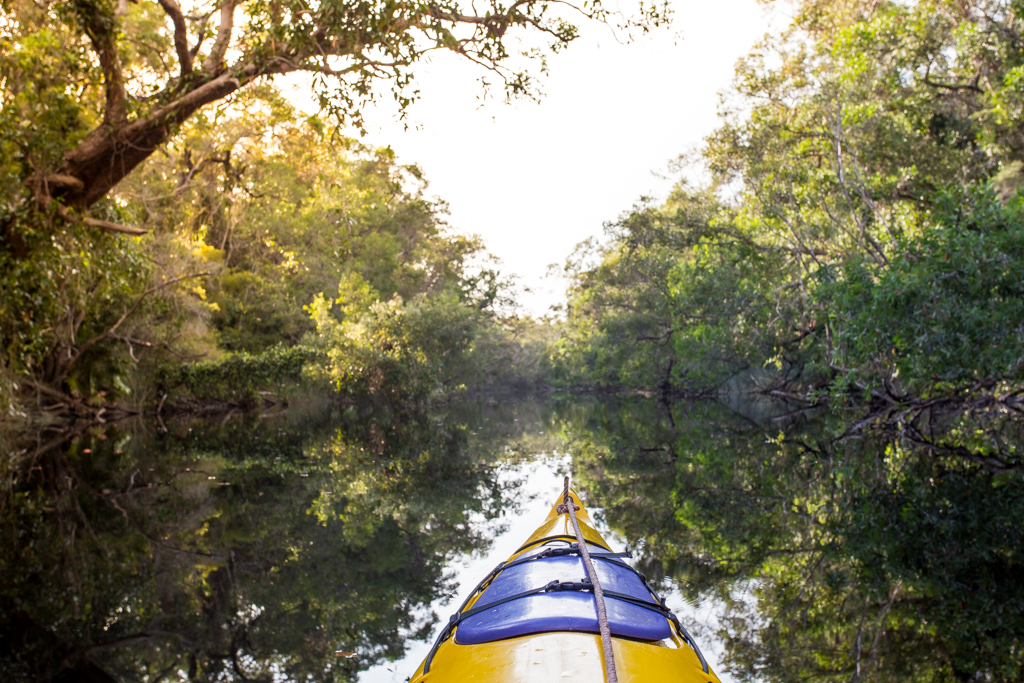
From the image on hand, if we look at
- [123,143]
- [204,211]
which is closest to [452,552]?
[123,143]

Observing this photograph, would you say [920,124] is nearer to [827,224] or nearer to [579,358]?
[827,224]

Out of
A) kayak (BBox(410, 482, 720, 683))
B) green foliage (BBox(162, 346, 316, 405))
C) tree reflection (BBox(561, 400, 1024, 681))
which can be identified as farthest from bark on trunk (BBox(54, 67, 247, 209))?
green foliage (BBox(162, 346, 316, 405))

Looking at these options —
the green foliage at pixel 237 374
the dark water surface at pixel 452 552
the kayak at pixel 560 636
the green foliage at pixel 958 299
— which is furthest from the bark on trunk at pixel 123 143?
the green foliage at pixel 237 374

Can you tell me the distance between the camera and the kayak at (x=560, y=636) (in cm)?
184

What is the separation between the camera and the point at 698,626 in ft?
11.9

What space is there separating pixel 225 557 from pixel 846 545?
476 centimetres

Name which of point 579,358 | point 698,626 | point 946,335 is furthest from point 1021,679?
point 579,358

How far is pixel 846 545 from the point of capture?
4.92m

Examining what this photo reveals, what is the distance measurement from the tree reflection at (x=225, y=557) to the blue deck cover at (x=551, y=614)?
103 centimetres

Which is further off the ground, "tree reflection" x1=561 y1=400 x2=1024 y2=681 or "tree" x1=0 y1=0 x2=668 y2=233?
"tree" x1=0 y1=0 x2=668 y2=233

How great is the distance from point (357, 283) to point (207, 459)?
11878 mm

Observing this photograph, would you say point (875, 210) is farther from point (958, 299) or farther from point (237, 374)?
point (237, 374)

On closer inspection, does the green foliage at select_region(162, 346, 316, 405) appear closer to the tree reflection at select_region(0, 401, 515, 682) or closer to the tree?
the tree reflection at select_region(0, 401, 515, 682)

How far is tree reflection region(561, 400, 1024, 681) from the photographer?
3.22 meters
